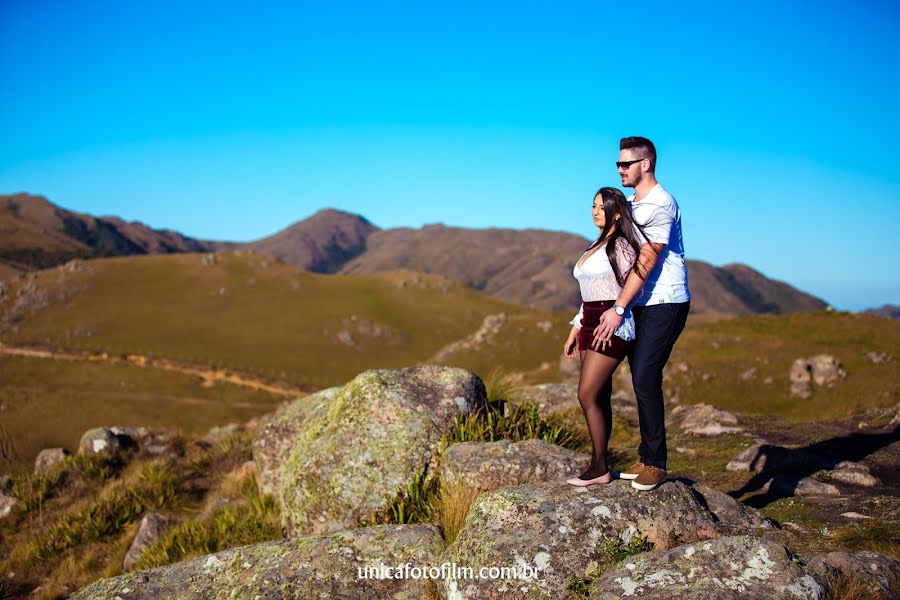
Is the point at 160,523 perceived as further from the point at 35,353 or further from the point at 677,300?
the point at 35,353

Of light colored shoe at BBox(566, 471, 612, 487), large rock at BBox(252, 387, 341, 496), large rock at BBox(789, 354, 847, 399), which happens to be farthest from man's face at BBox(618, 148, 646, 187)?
large rock at BBox(789, 354, 847, 399)

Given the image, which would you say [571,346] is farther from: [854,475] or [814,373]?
[814,373]

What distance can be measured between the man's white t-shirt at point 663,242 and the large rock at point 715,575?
203 centimetres

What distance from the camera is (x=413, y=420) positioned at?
782cm

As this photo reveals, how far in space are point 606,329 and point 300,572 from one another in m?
3.46

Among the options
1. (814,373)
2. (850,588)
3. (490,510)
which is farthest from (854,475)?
(814,373)

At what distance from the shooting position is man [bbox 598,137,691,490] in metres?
5.27

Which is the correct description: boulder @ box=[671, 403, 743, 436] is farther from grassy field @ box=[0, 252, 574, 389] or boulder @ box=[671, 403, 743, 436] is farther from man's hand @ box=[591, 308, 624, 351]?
grassy field @ box=[0, 252, 574, 389]

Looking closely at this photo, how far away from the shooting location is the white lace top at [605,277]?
539cm

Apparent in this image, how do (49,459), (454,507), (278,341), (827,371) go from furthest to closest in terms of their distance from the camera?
1. (278,341)
2. (827,371)
3. (49,459)
4. (454,507)

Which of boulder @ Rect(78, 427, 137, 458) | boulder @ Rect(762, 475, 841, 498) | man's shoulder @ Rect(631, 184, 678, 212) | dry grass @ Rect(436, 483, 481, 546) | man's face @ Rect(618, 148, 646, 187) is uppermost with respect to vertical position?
man's face @ Rect(618, 148, 646, 187)

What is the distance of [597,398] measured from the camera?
568 cm

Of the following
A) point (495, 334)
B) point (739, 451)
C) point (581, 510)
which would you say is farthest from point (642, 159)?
point (495, 334)

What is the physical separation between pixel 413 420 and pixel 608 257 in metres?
3.54
